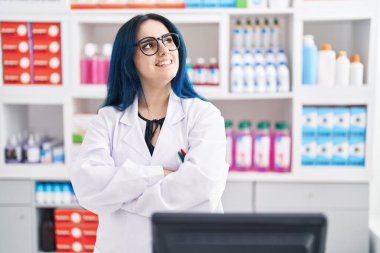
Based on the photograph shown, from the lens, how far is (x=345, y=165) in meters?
2.97

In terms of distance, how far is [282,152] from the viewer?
2.96 metres

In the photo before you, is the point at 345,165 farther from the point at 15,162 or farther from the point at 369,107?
the point at 15,162

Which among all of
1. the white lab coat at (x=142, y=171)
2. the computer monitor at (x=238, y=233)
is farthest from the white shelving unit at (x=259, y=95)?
the computer monitor at (x=238, y=233)

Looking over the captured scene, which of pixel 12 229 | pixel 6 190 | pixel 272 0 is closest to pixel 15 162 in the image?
pixel 6 190

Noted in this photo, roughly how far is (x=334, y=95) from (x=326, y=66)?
7.7 inches

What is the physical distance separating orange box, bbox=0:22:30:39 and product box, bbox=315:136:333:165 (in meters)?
2.07

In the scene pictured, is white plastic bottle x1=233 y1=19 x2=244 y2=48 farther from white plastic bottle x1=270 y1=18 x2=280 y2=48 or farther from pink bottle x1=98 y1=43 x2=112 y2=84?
pink bottle x1=98 y1=43 x2=112 y2=84

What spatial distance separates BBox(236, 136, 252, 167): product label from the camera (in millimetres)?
2963

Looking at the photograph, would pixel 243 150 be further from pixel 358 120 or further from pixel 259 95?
pixel 358 120

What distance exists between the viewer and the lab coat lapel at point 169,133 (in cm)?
165

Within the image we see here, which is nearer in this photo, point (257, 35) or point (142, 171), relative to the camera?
point (142, 171)

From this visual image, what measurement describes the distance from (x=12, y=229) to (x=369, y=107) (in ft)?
8.23

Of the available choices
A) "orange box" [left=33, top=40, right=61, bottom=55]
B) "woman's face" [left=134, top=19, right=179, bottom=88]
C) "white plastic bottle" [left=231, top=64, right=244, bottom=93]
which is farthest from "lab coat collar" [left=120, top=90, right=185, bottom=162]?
"orange box" [left=33, top=40, right=61, bottom=55]

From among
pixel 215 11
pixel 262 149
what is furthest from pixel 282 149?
pixel 215 11
